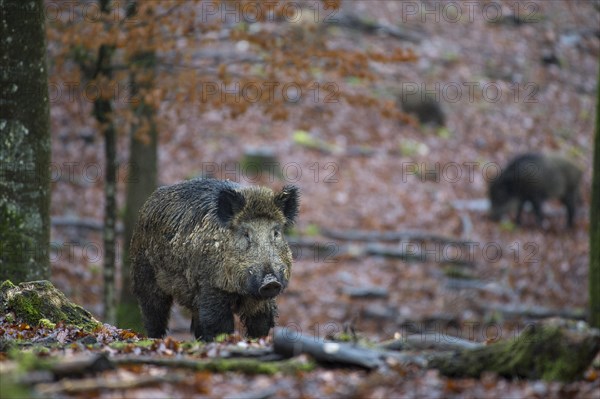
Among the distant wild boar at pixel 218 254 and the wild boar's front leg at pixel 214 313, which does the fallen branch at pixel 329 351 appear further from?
the wild boar's front leg at pixel 214 313

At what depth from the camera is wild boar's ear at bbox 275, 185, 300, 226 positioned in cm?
853

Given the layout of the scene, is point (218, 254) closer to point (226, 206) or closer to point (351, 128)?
point (226, 206)

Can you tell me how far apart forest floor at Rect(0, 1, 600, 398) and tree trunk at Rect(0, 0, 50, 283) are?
62.8 inches

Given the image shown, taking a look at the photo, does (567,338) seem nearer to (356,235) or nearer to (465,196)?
(356,235)

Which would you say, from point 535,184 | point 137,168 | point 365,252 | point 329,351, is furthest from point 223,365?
point 535,184

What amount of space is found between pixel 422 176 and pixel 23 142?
14805mm

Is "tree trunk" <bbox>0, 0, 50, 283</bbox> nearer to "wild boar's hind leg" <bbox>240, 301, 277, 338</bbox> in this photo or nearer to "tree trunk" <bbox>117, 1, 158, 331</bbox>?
"wild boar's hind leg" <bbox>240, 301, 277, 338</bbox>

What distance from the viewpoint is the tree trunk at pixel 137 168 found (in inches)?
489

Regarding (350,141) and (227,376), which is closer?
(227,376)

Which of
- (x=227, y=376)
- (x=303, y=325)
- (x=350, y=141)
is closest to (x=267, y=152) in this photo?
(x=350, y=141)

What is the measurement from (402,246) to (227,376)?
13.4m

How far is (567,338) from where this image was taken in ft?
17.0

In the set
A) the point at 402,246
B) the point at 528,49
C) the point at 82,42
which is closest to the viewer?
the point at 82,42

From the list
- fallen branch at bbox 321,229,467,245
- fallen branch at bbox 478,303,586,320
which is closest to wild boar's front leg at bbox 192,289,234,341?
fallen branch at bbox 478,303,586,320
